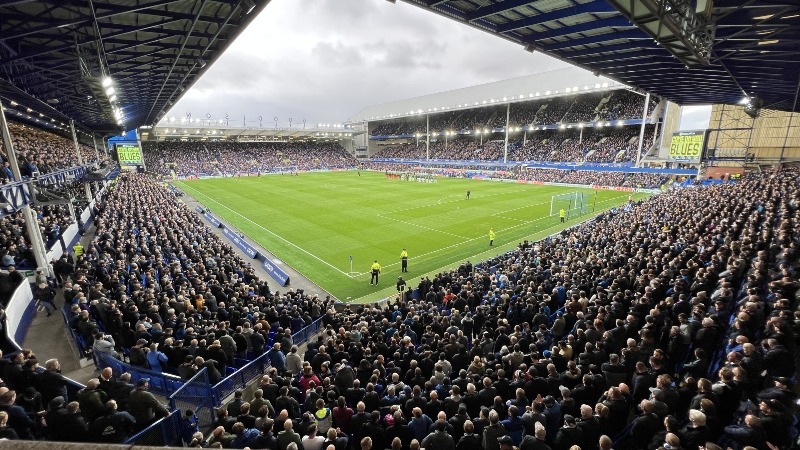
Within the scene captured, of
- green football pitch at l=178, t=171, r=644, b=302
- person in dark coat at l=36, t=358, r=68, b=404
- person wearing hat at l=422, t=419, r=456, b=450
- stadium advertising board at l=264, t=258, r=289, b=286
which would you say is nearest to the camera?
person wearing hat at l=422, t=419, r=456, b=450

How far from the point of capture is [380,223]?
101ft

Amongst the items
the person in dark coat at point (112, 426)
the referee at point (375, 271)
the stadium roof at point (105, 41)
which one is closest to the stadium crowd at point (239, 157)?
the stadium roof at point (105, 41)

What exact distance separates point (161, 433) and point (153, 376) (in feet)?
7.71

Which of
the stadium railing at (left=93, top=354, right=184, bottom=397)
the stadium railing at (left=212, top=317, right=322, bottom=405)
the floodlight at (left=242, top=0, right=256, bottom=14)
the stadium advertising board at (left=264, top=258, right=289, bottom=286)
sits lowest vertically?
the stadium advertising board at (left=264, top=258, right=289, bottom=286)

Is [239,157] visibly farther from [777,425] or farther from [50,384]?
[777,425]

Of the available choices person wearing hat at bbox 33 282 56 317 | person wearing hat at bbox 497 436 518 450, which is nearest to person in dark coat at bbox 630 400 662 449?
person wearing hat at bbox 497 436 518 450

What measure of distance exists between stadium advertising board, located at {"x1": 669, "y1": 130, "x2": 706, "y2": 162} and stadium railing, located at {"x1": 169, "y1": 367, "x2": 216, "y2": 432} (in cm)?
4057

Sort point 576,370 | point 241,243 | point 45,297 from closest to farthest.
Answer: point 576,370, point 45,297, point 241,243

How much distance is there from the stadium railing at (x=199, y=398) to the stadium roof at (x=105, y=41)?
7.82 m

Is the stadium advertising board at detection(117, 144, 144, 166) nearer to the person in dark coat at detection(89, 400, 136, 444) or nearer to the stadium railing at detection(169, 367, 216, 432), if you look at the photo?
the stadium railing at detection(169, 367, 216, 432)

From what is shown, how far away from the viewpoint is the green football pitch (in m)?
21.0

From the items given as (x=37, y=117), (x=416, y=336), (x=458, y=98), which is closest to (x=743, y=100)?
(x=416, y=336)

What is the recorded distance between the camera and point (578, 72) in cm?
6475

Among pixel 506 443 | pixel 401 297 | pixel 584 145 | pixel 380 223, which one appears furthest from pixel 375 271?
pixel 584 145
